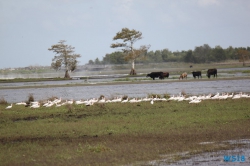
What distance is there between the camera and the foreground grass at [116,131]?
50.6 feet

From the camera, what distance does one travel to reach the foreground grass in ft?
50.6

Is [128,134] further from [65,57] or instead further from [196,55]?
[196,55]

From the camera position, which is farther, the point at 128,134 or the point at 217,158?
the point at 128,134

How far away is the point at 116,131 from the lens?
763 inches

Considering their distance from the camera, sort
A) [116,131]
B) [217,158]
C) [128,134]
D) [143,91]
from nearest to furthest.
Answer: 1. [217,158]
2. [128,134]
3. [116,131]
4. [143,91]

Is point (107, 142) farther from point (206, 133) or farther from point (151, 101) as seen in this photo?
point (151, 101)

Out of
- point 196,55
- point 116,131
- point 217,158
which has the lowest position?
point 217,158

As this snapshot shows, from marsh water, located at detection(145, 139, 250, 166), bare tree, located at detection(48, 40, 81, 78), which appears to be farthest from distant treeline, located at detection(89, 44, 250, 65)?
marsh water, located at detection(145, 139, 250, 166)

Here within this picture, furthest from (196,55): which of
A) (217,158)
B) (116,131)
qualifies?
(217,158)

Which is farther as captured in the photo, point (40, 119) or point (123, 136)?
point (40, 119)

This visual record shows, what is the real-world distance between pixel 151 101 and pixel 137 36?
51700mm

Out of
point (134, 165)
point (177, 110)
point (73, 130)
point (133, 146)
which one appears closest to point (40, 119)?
point (73, 130)

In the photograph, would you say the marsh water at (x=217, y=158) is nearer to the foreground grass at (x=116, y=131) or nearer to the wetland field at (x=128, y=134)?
the wetland field at (x=128, y=134)

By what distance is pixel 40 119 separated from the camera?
24.6 meters
